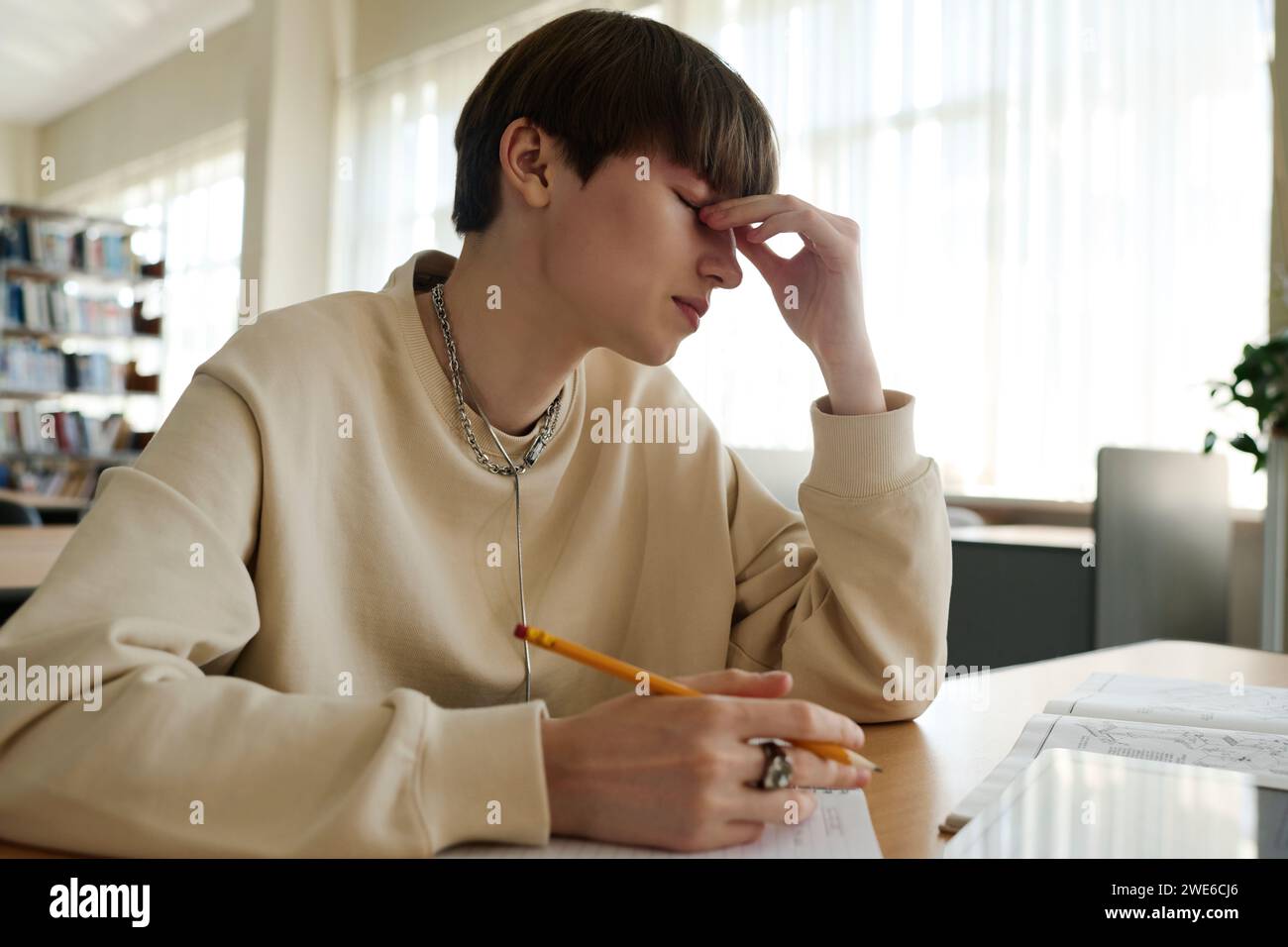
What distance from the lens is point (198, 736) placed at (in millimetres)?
561

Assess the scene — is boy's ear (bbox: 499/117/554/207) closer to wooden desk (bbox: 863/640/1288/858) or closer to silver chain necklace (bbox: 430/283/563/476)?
silver chain necklace (bbox: 430/283/563/476)

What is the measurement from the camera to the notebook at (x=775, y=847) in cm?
54

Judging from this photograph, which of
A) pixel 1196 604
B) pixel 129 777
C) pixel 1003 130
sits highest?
pixel 1003 130

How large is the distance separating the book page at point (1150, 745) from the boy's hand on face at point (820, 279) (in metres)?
0.34

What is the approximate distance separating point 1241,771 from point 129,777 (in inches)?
25.9

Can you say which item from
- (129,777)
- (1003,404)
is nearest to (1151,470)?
(1003,404)

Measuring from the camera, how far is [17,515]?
10.5ft

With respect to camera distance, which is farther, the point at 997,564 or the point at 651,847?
the point at 997,564

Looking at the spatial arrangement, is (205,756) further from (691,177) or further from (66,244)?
(66,244)

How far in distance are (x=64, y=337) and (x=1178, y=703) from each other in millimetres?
7635
